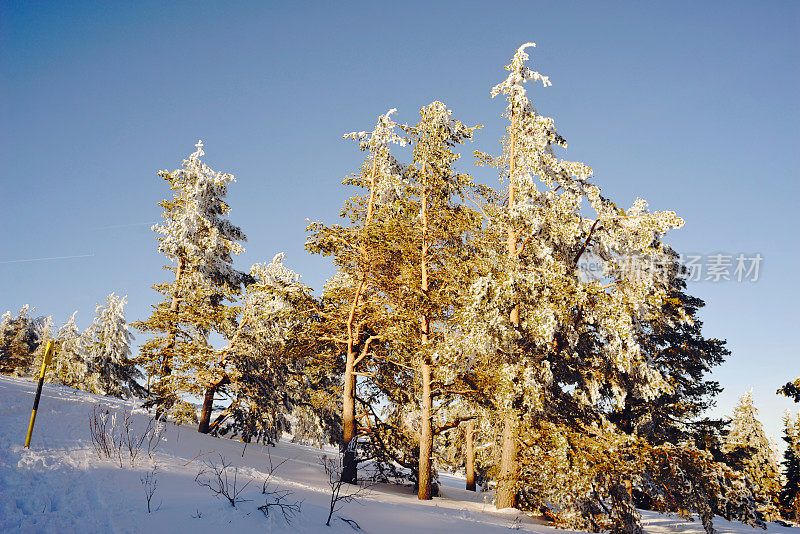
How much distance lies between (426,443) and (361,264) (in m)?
6.24

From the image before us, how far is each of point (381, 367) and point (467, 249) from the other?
547 cm

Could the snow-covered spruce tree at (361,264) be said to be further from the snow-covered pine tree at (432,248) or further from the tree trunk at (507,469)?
the tree trunk at (507,469)

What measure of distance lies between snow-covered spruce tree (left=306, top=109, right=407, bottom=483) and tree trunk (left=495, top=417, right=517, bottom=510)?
183 inches

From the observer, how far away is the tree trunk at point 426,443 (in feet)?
43.5

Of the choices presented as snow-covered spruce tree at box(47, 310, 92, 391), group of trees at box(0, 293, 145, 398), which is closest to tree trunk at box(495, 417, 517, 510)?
group of trees at box(0, 293, 145, 398)

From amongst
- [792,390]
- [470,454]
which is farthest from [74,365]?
[792,390]

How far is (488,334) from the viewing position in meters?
12.8

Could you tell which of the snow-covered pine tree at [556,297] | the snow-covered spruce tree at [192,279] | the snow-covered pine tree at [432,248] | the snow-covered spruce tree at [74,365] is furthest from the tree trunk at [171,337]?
the snow-covered spruce tree at [74,365]

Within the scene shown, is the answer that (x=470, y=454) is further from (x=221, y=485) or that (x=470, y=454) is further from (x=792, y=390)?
(x=221, y=485)

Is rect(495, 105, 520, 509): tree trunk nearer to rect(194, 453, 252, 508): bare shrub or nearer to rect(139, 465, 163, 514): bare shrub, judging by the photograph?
rect(194, 453, 252, 508): bare shrub

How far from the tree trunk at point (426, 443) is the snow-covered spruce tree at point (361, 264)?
6.95 ft

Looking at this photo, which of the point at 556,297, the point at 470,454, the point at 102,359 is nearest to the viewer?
the point at 556,297

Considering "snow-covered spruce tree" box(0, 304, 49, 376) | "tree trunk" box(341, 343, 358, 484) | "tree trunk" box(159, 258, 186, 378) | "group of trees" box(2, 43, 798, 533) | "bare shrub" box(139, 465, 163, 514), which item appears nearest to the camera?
"bare shrub" box(139, 465, 163, 514)

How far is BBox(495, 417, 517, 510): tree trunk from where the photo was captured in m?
12.7
